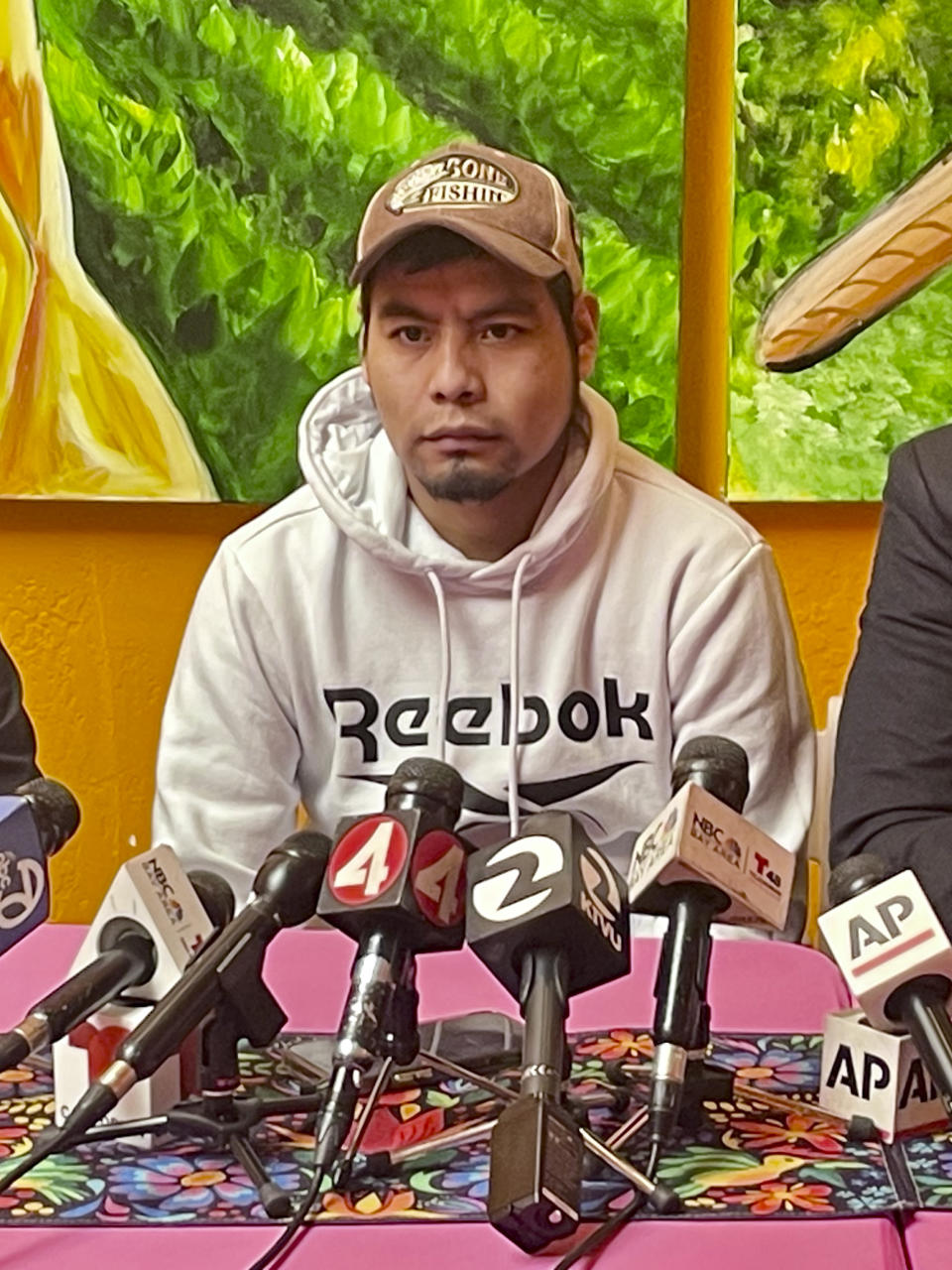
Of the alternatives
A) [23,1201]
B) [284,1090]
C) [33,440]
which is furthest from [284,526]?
[23,1201]

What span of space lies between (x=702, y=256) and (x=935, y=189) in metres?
0.34

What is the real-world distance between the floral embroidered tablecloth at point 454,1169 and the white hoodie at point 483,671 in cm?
69

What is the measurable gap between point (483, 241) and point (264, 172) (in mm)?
726

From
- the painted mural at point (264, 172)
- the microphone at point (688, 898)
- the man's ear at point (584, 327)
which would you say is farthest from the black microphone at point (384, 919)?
the painted mural at point (264, 172)

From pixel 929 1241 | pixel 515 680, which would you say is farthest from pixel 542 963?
pixel 515 680

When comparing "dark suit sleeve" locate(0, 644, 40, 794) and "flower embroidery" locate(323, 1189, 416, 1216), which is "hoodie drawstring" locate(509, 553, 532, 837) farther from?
"flower embroidery" locate(323, 1189, 416, 1216)

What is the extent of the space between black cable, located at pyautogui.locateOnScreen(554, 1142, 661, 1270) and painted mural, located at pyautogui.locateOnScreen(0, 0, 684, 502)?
60.4 inches

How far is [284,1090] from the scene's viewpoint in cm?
89

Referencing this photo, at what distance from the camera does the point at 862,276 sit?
212cm

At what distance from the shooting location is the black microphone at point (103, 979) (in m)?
0.73

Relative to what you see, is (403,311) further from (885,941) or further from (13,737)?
(885,941)

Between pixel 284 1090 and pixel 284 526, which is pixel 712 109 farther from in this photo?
pixel 284 1090

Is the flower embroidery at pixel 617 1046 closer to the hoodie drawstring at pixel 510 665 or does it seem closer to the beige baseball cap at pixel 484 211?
the hoodie drawstring at pixel 510 665

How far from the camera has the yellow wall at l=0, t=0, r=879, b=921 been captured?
2.13 m
